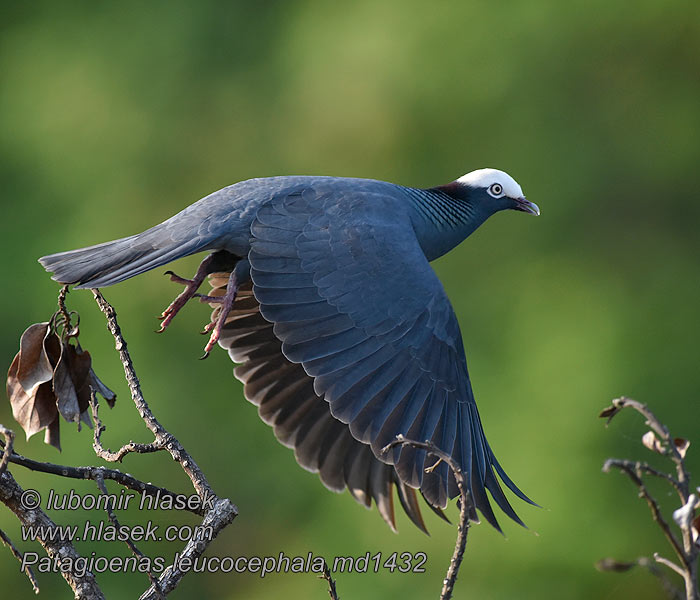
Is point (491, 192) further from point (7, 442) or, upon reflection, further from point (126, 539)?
point (7, 442)

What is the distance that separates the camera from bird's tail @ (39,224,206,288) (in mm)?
3053

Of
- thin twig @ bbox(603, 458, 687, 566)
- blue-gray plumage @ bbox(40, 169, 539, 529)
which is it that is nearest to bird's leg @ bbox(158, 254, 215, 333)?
blue-gray plumage @ bbox(40, 169, 539, 529)

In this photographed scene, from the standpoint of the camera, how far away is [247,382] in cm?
348

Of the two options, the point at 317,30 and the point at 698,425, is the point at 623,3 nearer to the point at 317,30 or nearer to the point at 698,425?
the point at 317,30

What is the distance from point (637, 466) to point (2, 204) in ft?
25.0

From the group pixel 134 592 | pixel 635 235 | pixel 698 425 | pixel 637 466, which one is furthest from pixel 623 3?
pixel 637 466

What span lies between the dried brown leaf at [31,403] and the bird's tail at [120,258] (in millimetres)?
475

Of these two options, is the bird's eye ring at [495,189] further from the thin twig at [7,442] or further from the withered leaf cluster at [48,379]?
the thin twig at [7,442]

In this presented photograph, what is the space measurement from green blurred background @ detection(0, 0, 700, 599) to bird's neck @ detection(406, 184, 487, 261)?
2.52 meters

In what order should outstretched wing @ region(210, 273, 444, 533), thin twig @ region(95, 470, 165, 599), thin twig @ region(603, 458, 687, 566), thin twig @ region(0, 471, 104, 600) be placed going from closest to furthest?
thin twig @ region(603, 458, 687, 566), thin twig @ region(95, 470, 165, 599), thin twig @ region(0, 471, 104, 600), outstretched wing @ region(210, 273, 444, 533)

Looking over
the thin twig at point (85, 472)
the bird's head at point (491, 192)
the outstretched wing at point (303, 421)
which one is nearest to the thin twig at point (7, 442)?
the thin twig at point (85, 472)

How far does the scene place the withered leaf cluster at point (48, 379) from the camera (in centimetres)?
260

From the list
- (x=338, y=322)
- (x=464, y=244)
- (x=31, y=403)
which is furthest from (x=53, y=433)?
(x=464, y=244)

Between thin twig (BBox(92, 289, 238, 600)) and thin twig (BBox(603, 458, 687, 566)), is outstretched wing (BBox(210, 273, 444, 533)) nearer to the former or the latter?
thin twig (BBox(92, 289, 238, 600))
